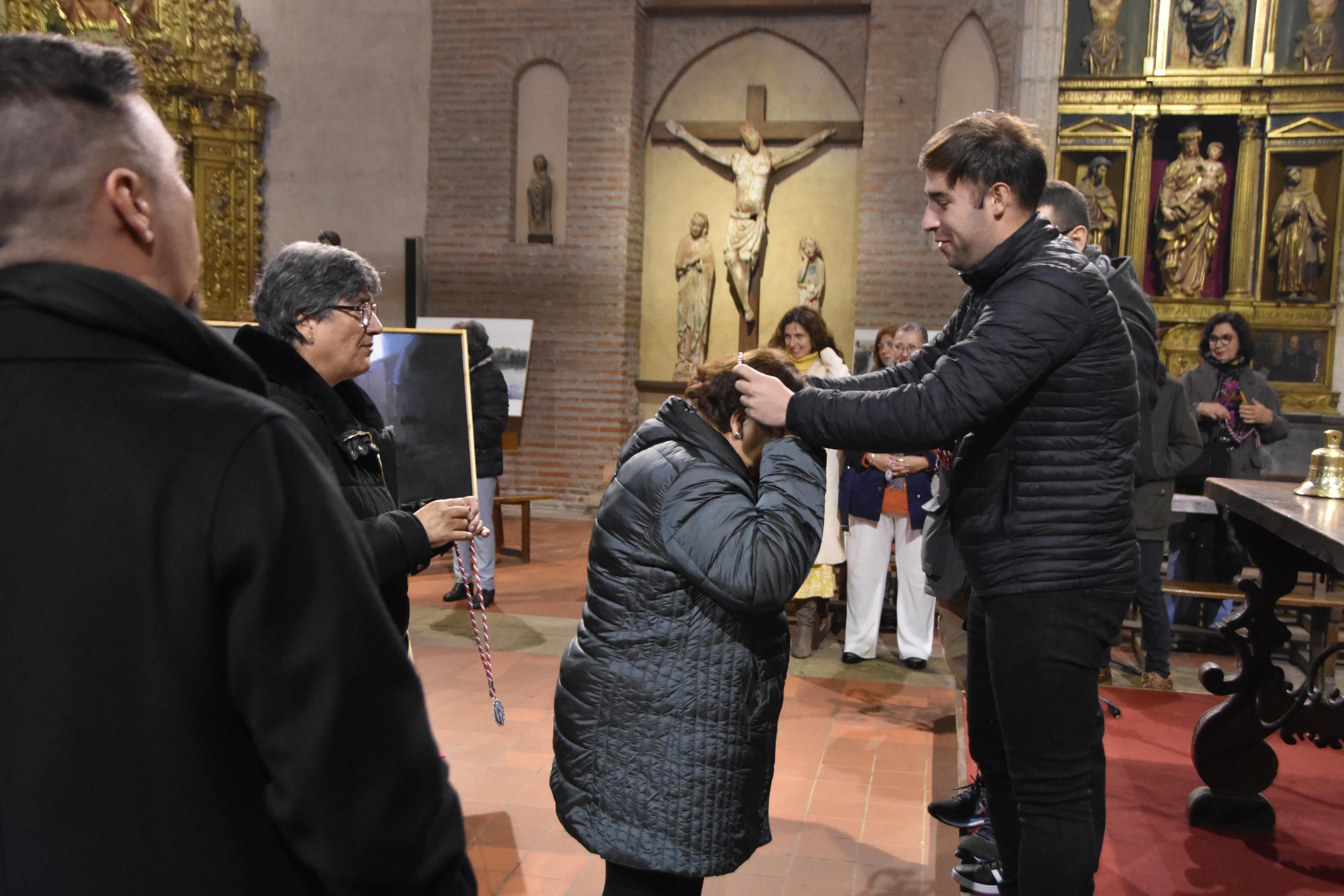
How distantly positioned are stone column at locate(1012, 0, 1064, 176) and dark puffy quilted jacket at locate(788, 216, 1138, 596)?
→ 8756 mm

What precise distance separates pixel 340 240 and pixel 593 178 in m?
2.84

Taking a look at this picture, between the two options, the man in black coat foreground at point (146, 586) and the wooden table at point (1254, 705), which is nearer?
the man in black coat foreground at point (146, 586)

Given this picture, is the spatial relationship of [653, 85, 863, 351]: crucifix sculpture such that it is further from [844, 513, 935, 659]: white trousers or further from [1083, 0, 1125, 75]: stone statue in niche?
[844, 513, 935, 659]: white trousers

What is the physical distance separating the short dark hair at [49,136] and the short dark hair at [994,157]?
1715 millimetres

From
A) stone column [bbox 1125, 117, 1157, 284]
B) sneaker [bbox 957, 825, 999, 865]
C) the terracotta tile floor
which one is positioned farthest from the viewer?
stone column [bbox 1125, 117, 1157, 284]

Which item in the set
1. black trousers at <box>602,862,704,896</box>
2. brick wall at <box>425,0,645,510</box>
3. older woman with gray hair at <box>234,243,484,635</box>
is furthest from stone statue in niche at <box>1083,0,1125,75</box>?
black trousers at <box>602,862,704,896</box>

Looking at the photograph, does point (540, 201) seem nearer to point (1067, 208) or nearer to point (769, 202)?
→ point (769, 202)

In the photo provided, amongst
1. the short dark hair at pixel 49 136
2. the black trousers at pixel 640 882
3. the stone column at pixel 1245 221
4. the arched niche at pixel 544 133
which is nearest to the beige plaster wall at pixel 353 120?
the arched niche at pixel 544 133

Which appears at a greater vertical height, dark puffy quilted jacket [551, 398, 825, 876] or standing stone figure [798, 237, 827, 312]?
standing stone figure [798, 237, 827, 312]

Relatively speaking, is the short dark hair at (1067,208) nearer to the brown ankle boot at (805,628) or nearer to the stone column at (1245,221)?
the brown ankle boot at (805,628)

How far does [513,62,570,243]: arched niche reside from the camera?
38.4 ft

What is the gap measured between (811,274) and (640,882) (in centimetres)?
966

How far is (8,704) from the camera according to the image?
2.98 ft

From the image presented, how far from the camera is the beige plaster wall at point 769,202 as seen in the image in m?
11.9
